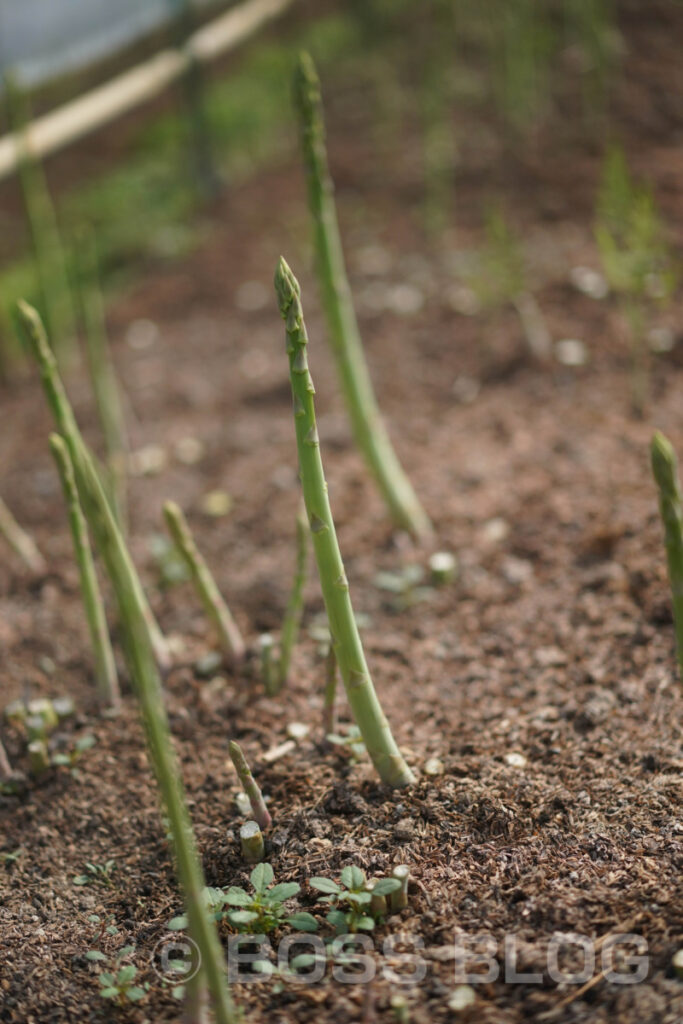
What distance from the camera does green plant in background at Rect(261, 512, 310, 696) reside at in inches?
71.2

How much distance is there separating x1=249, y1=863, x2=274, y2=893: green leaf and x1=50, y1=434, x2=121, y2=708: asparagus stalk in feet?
2.39

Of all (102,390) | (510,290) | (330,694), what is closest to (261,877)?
(330,694)

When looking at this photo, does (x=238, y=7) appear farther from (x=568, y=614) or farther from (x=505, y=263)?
(x=568, y=614)

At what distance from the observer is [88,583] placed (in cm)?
191

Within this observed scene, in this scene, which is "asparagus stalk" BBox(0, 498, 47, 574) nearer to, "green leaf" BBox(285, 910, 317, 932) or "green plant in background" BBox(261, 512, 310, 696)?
"green plant in background" BBox(261, 512, 310, 696)

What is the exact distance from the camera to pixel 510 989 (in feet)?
4.12

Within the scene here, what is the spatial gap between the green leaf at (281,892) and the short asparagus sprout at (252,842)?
0.44 ft

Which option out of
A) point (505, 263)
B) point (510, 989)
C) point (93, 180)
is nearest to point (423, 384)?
point (505, 263)

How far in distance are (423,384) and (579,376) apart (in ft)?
1.92

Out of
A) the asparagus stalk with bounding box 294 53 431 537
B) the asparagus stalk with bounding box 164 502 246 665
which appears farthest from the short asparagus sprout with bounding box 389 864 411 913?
the asparagus stalk with bounding box 294 53 431 537

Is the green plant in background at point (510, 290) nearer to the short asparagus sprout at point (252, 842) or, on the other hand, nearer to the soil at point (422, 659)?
the soil at point (422, 659)

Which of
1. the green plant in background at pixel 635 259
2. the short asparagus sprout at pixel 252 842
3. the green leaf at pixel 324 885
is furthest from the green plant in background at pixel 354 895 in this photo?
the green plant in background at pixel 635 259

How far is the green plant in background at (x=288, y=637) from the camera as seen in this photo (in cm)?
181

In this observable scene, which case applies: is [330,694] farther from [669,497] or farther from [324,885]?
[669,497]
